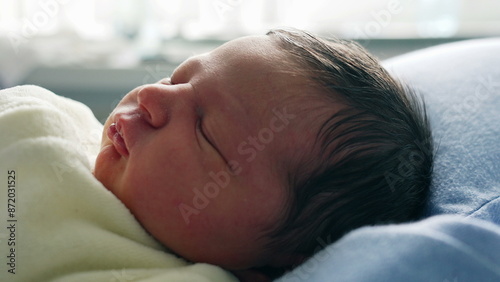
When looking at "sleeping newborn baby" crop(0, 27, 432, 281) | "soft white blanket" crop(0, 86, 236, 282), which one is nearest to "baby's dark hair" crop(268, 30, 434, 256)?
"sleeping newborn baby" crop(0, 27, 432, 281)

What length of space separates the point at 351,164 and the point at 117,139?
294 mm

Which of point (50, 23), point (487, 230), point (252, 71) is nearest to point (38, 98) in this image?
point (252, 71)

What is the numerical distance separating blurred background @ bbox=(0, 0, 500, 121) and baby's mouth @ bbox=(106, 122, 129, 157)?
106 cm

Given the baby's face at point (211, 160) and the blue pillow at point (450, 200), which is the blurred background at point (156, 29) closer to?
the blue pillow at point (450, 200)

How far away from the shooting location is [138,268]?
2.11 feet

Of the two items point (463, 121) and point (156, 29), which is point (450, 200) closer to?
point (463, 121)

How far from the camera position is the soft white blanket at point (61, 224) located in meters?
0.62

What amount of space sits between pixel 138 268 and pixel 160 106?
197 mm

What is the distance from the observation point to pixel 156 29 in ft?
6.08

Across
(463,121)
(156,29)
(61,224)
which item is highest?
(463,121)

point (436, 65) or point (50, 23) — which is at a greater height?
point (436, 65)

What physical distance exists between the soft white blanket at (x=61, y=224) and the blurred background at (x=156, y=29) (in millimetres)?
1085

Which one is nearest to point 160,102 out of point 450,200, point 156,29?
point 450,200

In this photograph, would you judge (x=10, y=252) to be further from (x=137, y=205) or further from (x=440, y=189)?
(x=440, y=189)
